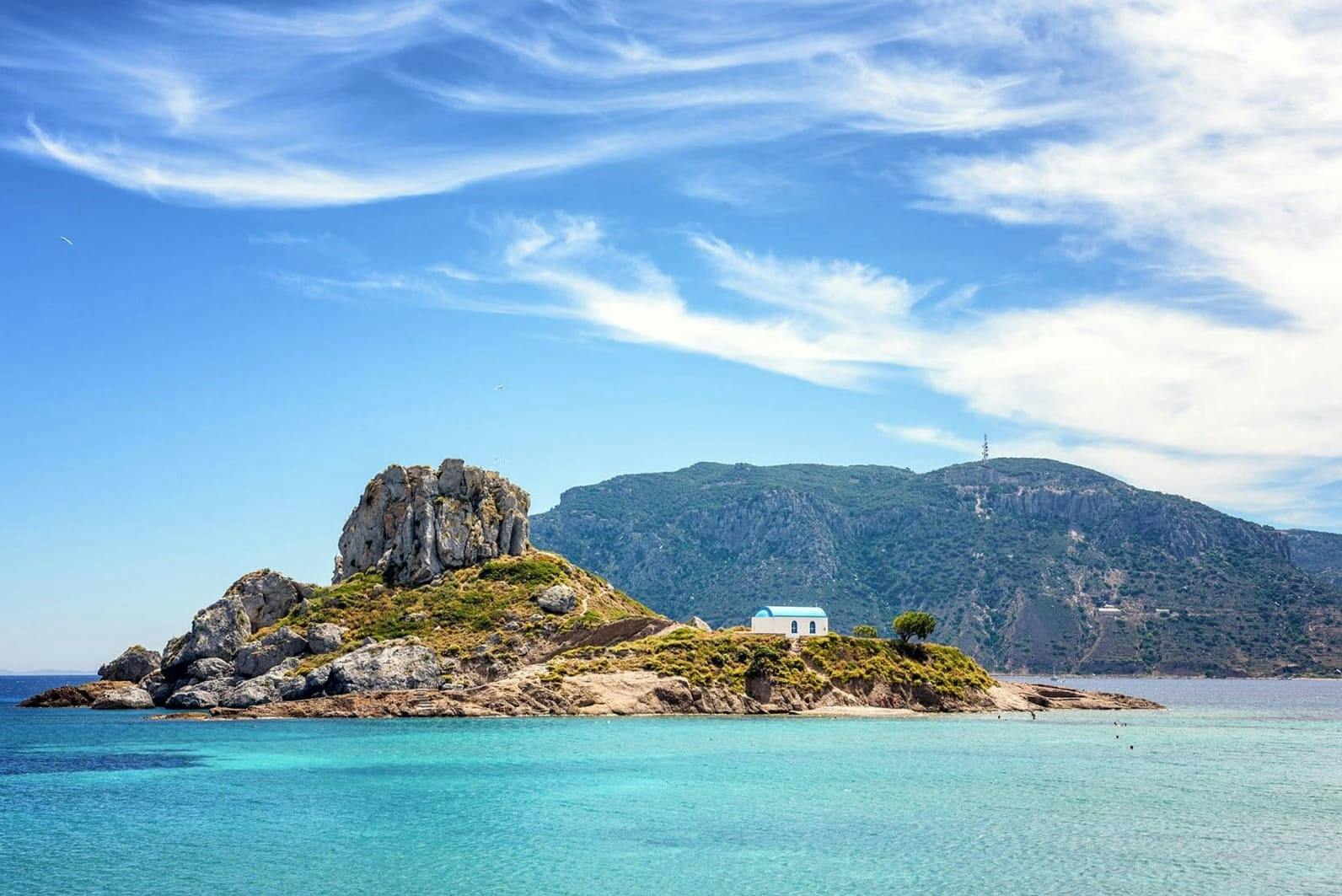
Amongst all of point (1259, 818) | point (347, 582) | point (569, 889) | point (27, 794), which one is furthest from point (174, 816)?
point (347, 582)

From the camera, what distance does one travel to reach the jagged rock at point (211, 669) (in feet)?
322

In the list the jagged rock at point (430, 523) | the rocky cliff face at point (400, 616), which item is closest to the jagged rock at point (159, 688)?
the rocky cliff face at point (400, 616)

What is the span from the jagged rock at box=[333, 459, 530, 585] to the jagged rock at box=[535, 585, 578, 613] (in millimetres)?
11504

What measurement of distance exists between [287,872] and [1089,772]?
123ft

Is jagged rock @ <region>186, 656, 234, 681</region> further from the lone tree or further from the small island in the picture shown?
the lone tree

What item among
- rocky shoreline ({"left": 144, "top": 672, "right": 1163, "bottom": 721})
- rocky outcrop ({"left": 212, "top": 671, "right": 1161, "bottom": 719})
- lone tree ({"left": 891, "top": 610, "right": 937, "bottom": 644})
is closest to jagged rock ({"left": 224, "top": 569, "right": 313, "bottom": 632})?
rocky shoreline ({"left": 144, "top": 672, "right": 1163, "bottom": 721})

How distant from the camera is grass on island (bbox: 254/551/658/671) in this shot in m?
97.5

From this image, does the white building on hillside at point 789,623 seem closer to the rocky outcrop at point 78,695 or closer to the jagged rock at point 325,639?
the jagged rock at point 325,639

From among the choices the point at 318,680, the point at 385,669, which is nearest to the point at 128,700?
the point at 318,680

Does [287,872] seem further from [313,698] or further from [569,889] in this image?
[313,698]

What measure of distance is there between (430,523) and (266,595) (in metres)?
16.7

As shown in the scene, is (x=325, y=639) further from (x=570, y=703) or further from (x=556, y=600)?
(x=570, y=703)

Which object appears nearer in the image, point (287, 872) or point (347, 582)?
point (287, 872)

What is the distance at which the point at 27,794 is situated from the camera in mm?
44875
